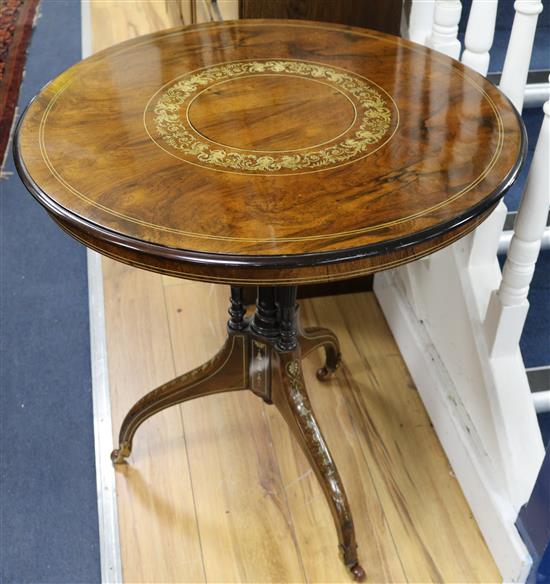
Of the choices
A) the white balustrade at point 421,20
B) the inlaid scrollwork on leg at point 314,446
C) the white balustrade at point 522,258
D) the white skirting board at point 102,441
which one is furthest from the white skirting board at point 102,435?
the white balustrade at point 421,20

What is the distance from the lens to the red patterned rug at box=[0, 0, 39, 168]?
2.58 metres

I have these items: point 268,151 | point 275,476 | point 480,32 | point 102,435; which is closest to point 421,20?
point 480,32

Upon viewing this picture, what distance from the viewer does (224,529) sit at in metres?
1.40

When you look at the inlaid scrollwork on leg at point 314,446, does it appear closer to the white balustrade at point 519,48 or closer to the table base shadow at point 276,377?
the table base shadow at point 276,377

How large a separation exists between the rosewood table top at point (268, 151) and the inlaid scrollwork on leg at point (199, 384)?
0.42 metres

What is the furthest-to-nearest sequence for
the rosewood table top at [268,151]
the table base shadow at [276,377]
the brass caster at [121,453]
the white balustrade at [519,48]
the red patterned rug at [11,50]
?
the red patterned rug at [11,50], the brass caster at [121,453], the table base shadow at [276,377], the white balustrade at [519,48], the rosewood table top at [268,151]

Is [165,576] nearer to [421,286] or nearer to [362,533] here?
[362,533]

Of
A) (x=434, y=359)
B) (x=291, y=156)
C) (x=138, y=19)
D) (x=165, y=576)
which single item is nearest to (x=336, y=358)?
(x=434, y=359)

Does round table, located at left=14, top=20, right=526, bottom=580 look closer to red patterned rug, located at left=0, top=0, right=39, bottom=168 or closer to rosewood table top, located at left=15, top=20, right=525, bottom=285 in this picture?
rosewood table top, located at left=15, top=20, right=525, bottom=285

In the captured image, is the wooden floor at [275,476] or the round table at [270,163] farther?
the wooden floor at [275,476]

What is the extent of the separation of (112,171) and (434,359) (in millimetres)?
863

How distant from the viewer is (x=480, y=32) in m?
→ 1.29

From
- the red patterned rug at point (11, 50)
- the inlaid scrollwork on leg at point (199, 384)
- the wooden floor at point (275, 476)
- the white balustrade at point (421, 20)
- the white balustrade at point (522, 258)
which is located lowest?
the wooden floor at point (275, 476)

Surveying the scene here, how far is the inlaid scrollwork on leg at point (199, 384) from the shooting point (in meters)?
1.36
